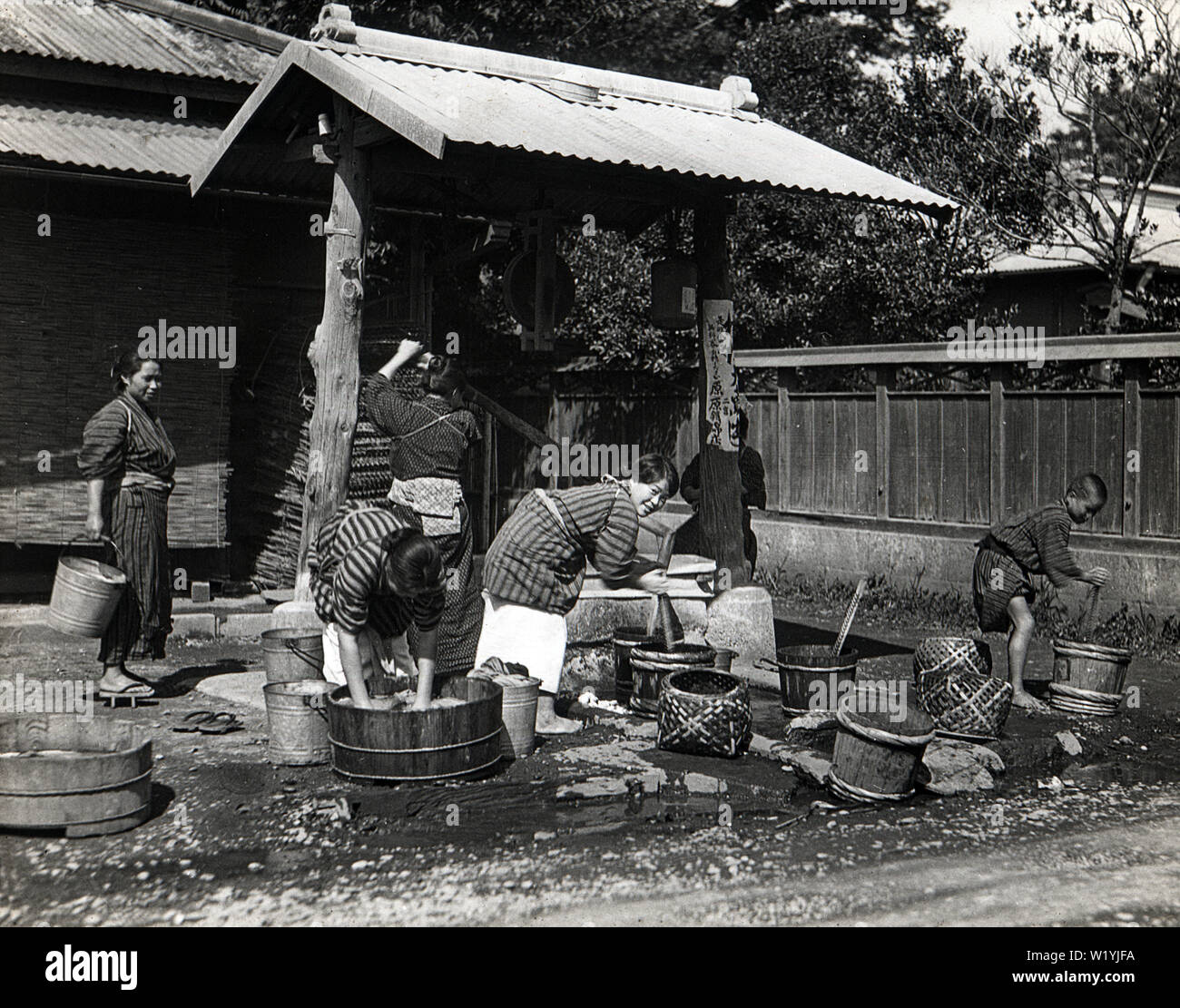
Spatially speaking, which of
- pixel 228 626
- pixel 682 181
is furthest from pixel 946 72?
pixel 228 626

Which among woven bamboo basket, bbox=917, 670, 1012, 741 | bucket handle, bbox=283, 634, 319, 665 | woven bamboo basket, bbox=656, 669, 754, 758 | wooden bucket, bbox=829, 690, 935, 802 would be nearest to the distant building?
woven bamboo basket, bbox=917, 670, 1012, 741

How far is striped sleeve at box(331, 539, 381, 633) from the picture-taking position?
6277 millimetres

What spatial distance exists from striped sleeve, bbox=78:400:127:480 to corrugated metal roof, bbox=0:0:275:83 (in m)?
4.70

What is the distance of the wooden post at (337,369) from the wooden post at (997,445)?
6.74m

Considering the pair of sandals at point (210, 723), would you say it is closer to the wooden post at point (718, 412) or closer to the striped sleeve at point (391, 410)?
the striped sleeve at point (391, 410)

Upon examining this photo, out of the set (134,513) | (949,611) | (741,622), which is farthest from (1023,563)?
(134,513)

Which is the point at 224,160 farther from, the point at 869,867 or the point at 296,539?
the point at 869,867

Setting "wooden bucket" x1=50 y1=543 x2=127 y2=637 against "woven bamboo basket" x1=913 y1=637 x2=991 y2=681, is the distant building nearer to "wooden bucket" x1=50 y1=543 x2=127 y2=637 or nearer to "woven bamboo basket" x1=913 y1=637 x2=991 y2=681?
"woven bamboo basket" x1=913 y1=637 x2=991 y2=681

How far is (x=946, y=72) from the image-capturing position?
18250 mm

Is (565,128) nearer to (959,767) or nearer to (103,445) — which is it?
(103,445)

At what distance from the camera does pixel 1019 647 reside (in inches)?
350

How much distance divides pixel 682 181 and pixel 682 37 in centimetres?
1462

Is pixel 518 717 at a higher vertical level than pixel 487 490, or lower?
lower

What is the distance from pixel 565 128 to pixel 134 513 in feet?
12.4
